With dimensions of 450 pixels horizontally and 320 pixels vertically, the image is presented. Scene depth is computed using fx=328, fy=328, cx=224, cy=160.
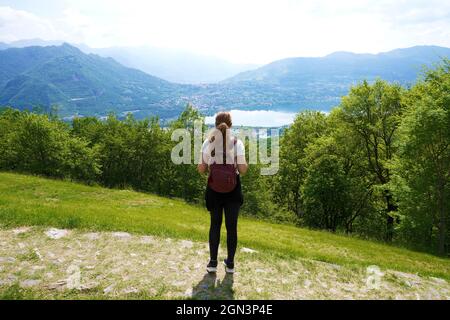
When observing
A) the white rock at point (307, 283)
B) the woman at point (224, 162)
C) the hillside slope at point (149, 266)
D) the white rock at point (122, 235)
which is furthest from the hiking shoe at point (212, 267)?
the white rock at point (122, 235)

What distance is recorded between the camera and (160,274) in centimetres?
810

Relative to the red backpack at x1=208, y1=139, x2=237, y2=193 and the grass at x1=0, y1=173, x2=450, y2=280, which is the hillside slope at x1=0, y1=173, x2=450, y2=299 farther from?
the red backpack at x1=208, y1=139, x2=237, y2=193

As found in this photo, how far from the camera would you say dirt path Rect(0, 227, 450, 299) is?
23.6ft

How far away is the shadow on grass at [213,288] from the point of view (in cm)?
704

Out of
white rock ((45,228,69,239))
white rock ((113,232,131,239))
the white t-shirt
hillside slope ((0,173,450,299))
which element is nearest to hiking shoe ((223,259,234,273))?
hillside slope ((0,173,450,299))

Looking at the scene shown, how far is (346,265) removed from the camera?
10.1m

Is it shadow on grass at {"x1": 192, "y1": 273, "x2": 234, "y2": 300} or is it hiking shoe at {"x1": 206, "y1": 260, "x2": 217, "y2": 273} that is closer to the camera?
shadow on grass at {"x1": 192, "y1": 273, "x2": 234, "y2": 300}

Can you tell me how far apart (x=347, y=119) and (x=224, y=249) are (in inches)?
1116

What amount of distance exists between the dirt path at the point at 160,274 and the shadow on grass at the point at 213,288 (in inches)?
0.9

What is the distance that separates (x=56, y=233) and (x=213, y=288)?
606 centimetres

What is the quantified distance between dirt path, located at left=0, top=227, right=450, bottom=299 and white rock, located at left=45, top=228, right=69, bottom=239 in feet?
0.09

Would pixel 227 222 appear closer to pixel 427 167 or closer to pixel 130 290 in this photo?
pixel 130 290

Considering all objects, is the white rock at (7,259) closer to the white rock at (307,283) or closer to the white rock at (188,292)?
the white rock at (188,292)
